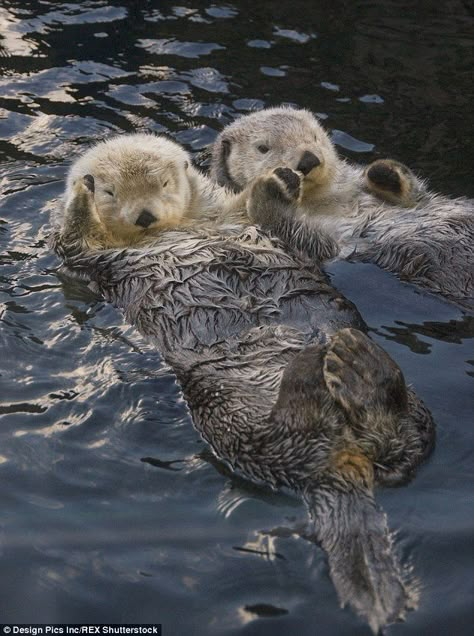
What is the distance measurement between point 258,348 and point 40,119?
397cm

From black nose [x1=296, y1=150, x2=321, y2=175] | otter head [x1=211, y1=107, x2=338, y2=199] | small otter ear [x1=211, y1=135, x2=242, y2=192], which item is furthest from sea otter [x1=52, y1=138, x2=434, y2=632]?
small otter ear [x1=211, y1=135, x2=242, y2=192]

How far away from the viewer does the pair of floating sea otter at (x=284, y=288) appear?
3322 mm

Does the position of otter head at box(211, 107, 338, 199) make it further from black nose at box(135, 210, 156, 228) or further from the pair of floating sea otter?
black nose at box(135, 210, 156, 228)

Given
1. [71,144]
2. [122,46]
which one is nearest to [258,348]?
[71,144]

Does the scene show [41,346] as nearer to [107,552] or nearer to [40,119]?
[107,552]

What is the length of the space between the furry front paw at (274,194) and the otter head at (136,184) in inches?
17.1

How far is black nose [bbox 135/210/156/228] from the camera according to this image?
4.84 metres

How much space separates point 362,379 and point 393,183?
260cm

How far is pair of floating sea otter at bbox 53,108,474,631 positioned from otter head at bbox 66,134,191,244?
1 cm

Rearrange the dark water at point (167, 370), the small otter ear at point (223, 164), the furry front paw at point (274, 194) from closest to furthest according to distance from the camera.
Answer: the dark water at point (167, 370) → the furry front paw at point (274, 194) → the small otter ear at point (223, 164)

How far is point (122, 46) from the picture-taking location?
8242mm

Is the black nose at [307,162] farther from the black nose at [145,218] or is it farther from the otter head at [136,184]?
the black nose at [145,218]

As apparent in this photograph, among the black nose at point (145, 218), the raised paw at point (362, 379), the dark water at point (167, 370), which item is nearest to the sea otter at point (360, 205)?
the dark water at point (167, 370)

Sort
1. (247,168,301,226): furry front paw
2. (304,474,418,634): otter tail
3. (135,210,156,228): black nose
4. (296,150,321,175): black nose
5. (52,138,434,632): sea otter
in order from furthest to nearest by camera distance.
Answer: (296,150,321,175): black nose → (247,168,301,226): furry front paw → (135,210,156,228): black nose → (52,138,434,632): sea otter → (304,474,418,634): otter tail
